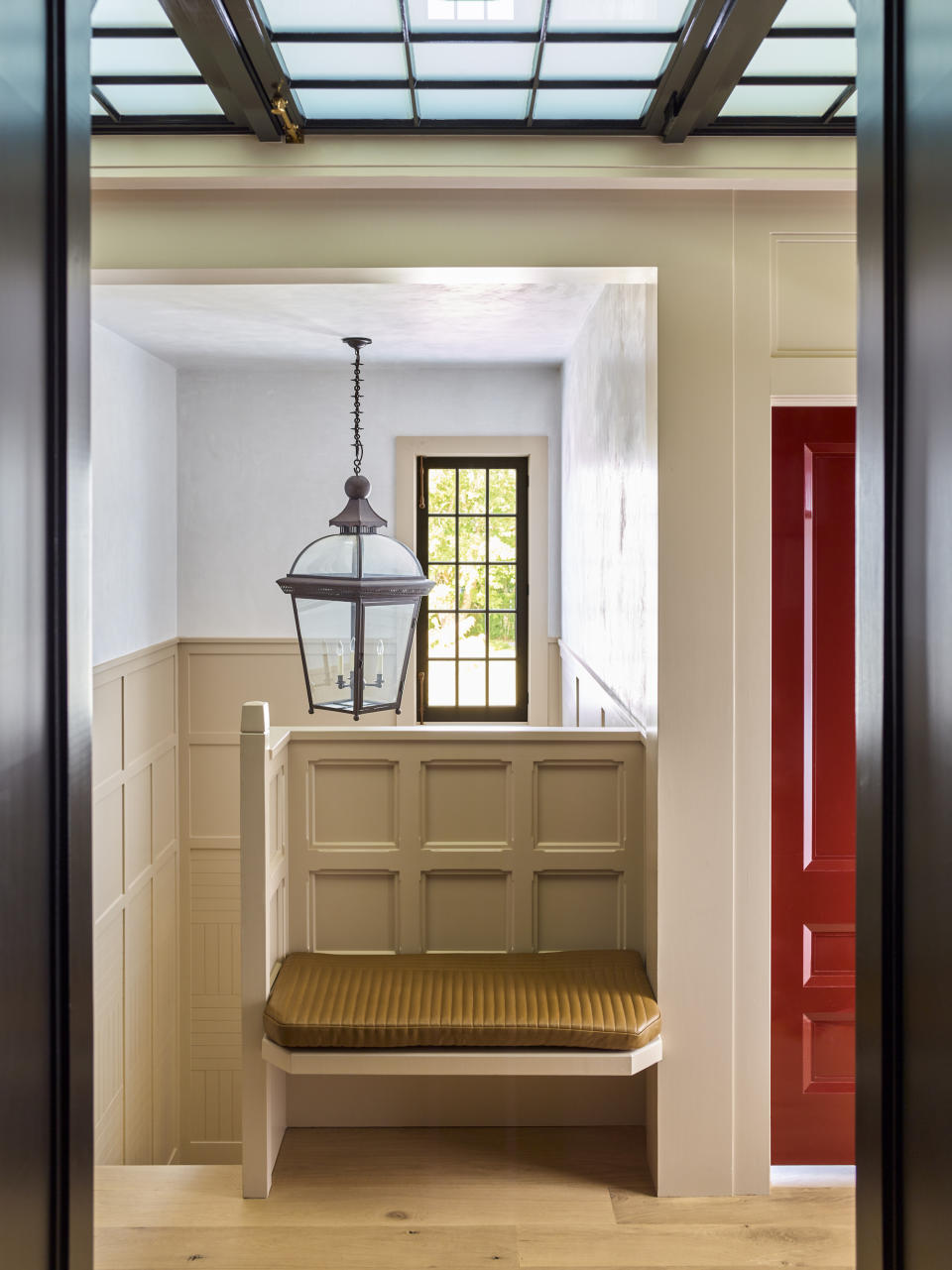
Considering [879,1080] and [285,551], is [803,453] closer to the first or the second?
[879,1080]

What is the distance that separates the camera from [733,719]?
256cm

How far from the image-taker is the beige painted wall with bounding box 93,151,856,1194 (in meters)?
2.54

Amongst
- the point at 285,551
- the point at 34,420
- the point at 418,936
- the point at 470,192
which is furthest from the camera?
the point at 285,551

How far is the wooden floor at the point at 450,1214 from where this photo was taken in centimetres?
225

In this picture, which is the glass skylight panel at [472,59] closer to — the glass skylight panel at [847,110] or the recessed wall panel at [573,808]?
the glass skylight panel at [847,110]

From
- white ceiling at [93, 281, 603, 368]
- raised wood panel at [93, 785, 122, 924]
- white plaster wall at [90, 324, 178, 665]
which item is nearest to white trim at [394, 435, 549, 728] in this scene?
white ceiling at [93, 281, 603, 368]

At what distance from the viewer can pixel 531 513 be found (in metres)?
5.70

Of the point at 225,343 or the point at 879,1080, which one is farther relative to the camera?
the point at 225,343

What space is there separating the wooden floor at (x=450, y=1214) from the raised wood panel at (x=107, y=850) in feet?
6.19

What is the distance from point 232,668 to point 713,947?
3.76 meters

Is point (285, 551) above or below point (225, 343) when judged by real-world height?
below

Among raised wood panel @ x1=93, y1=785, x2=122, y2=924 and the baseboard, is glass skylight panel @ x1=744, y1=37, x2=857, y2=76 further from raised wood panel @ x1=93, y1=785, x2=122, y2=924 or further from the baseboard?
the baseboard

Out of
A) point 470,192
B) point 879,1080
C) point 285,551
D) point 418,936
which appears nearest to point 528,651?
point 285,551

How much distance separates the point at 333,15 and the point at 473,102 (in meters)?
0.46
